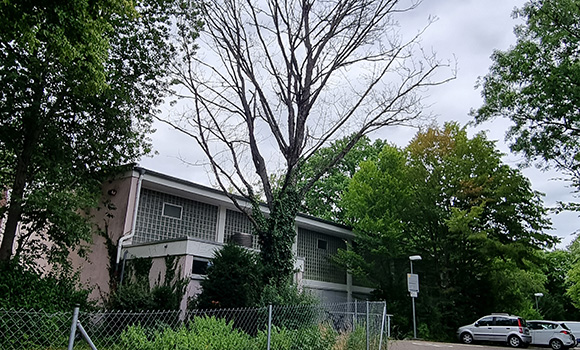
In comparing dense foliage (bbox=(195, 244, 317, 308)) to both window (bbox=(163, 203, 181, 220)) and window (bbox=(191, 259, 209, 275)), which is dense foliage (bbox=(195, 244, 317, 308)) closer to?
window (bbox=(191, 259, 209, 275))

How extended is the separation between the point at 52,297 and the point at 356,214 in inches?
692

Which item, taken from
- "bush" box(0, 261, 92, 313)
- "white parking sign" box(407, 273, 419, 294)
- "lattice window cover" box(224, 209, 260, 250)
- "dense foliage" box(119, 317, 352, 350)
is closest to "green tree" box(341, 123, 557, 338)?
"white parking sign" box(407, 273, 419, 294)

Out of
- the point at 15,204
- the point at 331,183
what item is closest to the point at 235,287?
the point at 15,204

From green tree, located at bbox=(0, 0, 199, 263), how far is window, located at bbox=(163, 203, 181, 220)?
2.46 m

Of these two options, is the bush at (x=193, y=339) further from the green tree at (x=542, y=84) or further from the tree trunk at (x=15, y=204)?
the green tree at (x=542, y=84)

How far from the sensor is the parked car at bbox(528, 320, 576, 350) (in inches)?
786

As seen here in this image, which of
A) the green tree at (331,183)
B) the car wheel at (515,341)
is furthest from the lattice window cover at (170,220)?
the green tree at (331,183)

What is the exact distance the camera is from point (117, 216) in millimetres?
15039

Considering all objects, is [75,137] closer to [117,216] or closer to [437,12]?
[117,216]

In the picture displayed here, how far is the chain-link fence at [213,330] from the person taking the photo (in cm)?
548

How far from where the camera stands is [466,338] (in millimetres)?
21359

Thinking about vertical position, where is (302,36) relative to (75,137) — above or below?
above

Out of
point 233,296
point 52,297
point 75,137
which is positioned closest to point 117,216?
point 75,137

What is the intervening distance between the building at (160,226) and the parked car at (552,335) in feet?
41.4
